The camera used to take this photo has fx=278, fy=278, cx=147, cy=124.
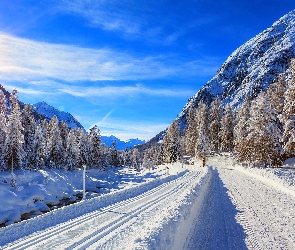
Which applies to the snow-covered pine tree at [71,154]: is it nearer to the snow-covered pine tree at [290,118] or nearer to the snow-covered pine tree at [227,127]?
the snow-covered pine tree at [227,127]

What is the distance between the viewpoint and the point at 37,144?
158ft

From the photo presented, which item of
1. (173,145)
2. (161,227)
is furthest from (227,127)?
(161,227)

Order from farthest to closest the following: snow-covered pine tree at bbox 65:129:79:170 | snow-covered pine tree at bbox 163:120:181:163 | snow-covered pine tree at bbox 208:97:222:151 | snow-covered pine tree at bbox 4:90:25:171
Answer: snow-covered pine tree at bbox 208:97:222:151 → snow-covered pine tree at bbox 163:120:181:163 → snow-covered pine tree at bbox 65:129:79:170 → snow-covered pine tree at bbox 4:90:25:171

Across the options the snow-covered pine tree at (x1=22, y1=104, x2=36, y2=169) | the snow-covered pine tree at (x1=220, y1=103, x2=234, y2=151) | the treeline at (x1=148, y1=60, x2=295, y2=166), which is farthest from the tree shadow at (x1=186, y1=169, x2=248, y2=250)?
the snow-covered pine tree at (x1=220, y1=103, x2=234, y2=151)

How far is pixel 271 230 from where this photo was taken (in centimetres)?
931

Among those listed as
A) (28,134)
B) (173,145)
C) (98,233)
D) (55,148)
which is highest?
(28,134)

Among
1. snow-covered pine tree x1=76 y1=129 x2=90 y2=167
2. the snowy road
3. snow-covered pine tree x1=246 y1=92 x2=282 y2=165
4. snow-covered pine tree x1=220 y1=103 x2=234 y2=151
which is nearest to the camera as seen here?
the snowy road

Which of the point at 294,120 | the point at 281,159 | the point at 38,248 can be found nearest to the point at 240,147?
the point at 281,159

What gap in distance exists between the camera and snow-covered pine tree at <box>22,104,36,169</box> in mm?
48438

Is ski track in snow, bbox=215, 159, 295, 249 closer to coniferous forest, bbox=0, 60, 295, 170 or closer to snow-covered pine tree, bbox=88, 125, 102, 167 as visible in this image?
coniferous forest, bbox=0, 60, 295, 170

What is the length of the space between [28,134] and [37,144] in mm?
2995

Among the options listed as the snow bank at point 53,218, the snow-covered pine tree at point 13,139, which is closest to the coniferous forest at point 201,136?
the snow-covered pine tree at point 13,139

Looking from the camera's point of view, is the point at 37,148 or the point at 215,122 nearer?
the point at 37,148

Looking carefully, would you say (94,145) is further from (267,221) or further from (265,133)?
(267,221)
